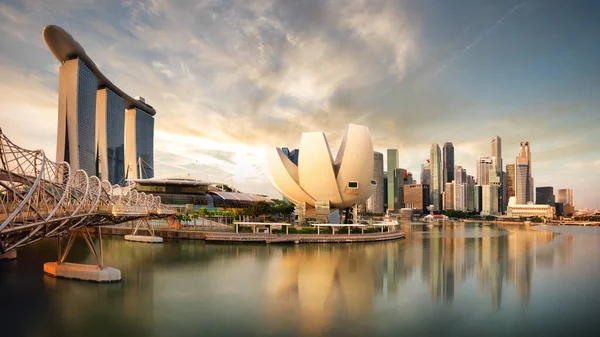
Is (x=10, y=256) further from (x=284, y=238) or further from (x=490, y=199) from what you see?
(x=490, y=199)

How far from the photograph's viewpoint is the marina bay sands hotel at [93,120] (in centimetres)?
7550

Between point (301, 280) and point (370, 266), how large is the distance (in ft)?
20.9

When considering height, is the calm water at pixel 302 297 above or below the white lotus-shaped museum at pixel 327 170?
below

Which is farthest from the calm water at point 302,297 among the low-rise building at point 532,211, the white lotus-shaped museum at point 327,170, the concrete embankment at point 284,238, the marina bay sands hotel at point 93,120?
the low-rise building at point 532,211

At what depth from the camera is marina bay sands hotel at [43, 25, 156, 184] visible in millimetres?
75500

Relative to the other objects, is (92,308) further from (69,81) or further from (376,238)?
(69,81)

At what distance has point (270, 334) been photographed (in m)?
13.4

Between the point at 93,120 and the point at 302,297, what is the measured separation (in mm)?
78414

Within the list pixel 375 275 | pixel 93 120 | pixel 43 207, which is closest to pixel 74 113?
pixel 93 120

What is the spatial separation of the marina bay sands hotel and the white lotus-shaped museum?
46.7 m

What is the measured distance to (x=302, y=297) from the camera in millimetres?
18203

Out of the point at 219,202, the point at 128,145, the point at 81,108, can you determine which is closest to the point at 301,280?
the point at 219,202

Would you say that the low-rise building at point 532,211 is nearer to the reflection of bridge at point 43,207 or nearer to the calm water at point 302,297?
the calm water at point 302,297

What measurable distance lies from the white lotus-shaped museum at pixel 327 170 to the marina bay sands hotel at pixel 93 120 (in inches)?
1840
